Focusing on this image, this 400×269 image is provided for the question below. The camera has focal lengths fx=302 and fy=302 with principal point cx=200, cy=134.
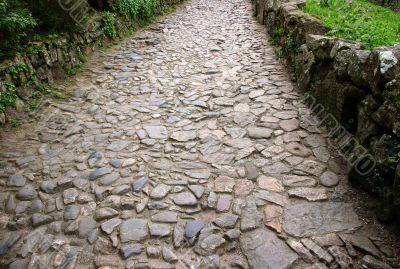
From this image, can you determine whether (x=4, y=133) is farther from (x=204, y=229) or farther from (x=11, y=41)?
(x=204, y=229)

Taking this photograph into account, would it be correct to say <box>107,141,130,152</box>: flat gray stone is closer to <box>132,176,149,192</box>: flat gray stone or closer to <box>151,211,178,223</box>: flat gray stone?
<box>132,176,149,192</box>: flat gray stone

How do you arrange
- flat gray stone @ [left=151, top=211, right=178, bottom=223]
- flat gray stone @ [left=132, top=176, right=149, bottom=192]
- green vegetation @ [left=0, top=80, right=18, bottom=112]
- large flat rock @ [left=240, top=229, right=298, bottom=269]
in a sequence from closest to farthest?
large flat rock @ [left=240, top=229, right=298, bottom=269] < flat gray stone @ [left=151, top=211, right=178, bottom=223] < flat gray stone @ [left=132, top=176, right=149, bottom=192] < green vegetation @ [left=0, top=80, right=18, bottom=112]

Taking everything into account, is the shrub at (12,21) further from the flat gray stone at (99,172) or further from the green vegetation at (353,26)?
the green vegetation at (353,26)

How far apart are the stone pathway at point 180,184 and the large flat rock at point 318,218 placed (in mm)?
12

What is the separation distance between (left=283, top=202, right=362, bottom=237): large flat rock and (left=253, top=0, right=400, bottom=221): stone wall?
0.31 meters

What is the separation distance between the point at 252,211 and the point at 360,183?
126 cm

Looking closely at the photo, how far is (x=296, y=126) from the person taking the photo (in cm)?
451

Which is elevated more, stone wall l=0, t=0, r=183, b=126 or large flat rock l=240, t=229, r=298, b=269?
stone wall l=0, t=0, r=183, b=126

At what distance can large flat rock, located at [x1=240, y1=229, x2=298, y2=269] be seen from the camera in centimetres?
263

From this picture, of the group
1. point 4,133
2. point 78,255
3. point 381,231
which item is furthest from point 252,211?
point 4,133

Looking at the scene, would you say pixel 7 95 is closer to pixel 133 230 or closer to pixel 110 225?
pixel 110 225

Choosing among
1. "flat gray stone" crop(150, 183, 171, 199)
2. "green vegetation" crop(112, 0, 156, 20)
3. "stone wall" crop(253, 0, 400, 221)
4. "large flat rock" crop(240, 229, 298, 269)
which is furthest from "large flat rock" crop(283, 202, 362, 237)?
"green vegetation" crop(112, 0, 156, 20)

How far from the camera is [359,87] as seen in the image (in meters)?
3.64

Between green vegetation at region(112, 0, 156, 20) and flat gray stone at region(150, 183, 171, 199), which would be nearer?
flat gray stone at region(150, 183, 171, 199)
